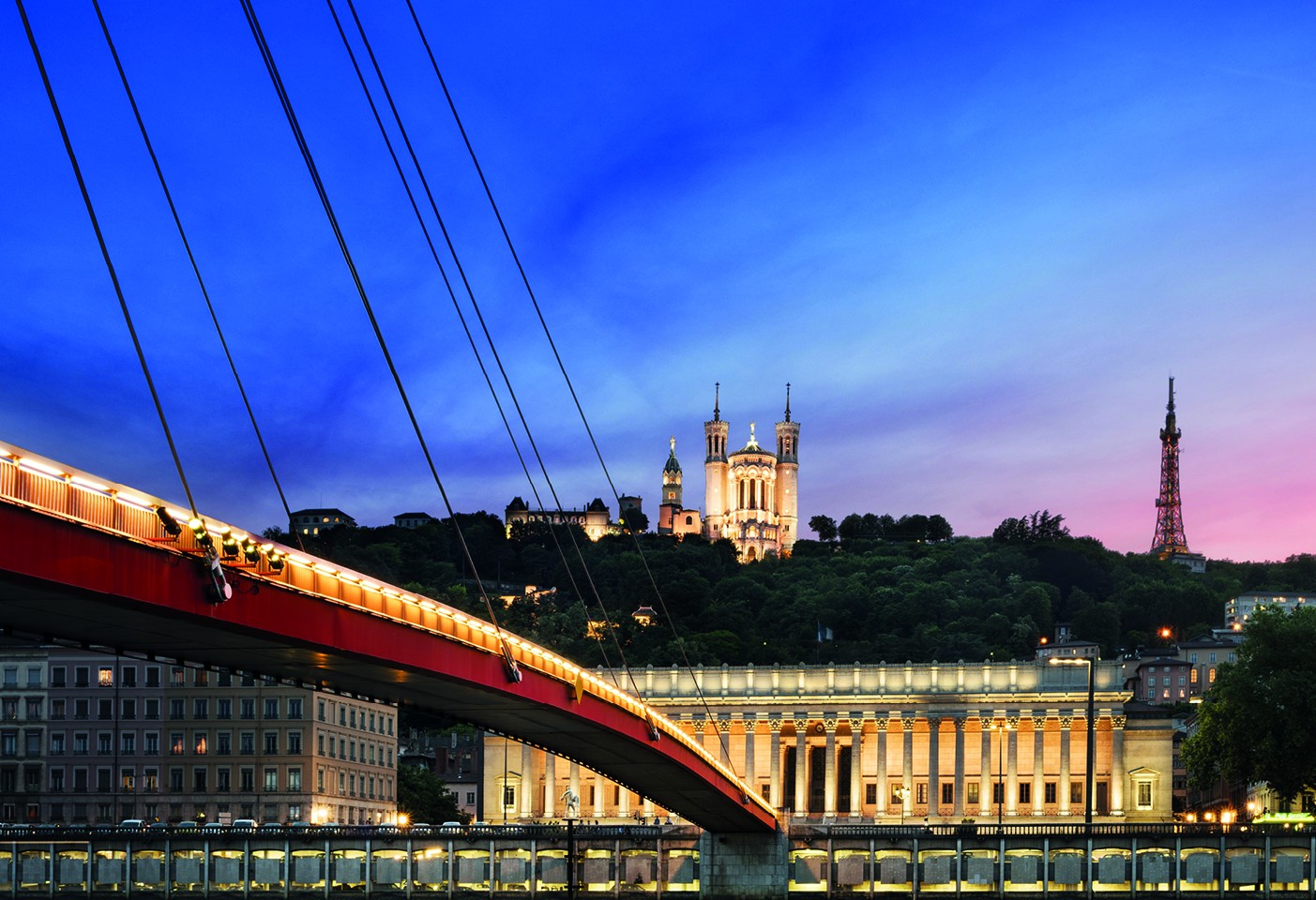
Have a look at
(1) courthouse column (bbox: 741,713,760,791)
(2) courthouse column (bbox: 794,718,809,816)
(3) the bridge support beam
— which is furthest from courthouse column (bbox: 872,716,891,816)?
(3) the bridge support beam

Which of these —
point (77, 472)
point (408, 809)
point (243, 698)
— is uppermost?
point (77, 472)

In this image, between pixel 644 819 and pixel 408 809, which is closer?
pixel 644 819

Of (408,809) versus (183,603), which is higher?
(183,603)

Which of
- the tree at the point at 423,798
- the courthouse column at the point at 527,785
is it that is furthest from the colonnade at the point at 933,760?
the tree at the point at 423,798

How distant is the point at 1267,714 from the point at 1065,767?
32518mm

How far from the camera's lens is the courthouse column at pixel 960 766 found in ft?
534

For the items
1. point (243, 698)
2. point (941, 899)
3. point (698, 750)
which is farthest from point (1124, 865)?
point (243, 698)

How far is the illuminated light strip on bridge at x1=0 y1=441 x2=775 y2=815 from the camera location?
38.6m

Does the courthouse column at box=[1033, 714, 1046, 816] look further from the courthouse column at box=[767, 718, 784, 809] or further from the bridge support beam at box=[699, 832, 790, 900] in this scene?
the bridge support beam at box=[699, 832, 790, 900]

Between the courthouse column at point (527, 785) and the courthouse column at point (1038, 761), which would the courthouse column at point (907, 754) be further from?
the courthouse column at point (527, 785)

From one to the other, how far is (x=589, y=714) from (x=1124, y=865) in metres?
43.3

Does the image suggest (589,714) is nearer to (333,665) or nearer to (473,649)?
(473,649)

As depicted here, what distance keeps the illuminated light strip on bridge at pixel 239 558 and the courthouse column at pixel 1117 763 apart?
9883 centimetres

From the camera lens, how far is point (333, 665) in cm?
5653
